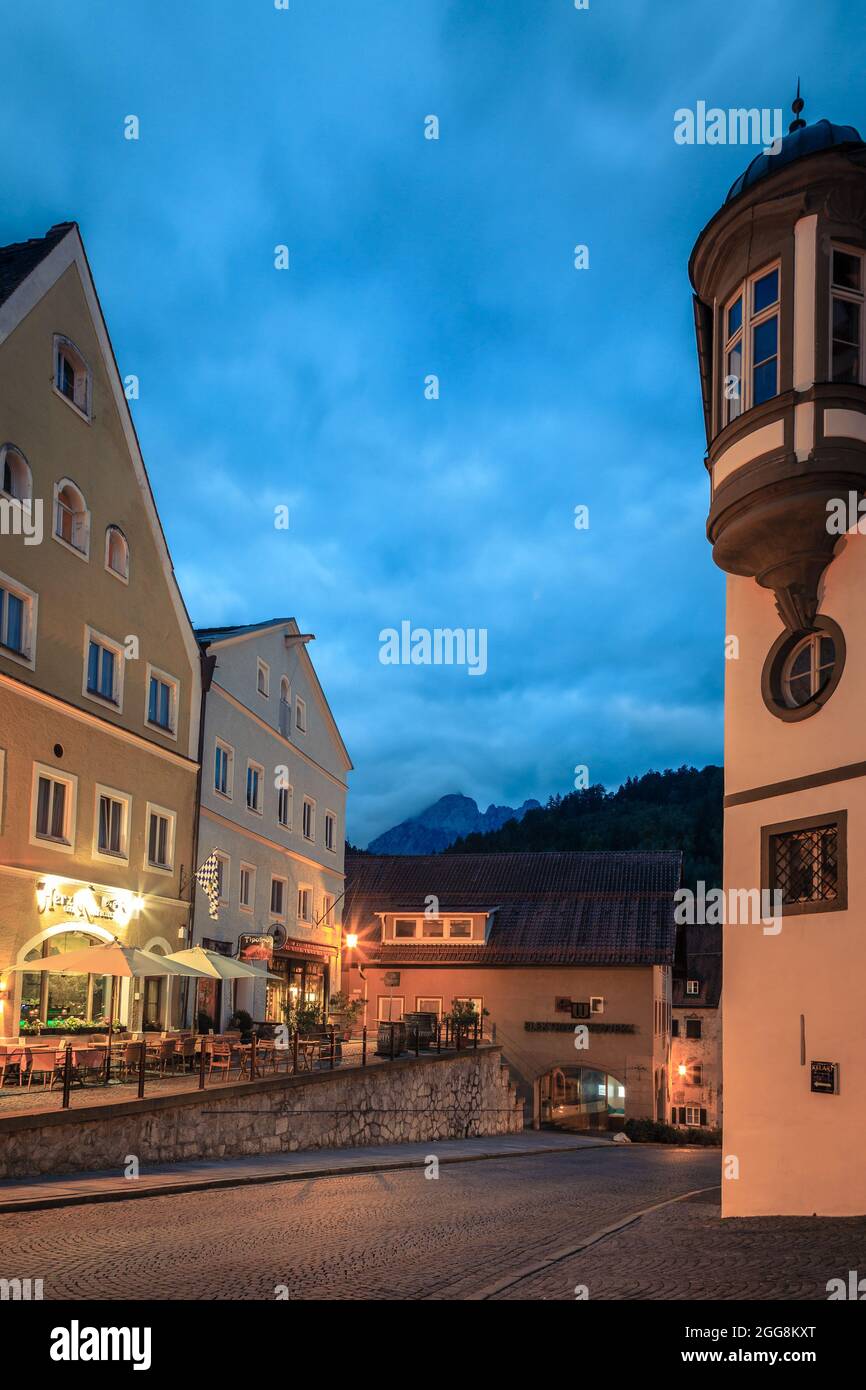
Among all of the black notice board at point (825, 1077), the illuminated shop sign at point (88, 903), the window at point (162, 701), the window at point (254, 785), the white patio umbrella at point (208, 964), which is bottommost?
the black notice board at point (825, 1077)

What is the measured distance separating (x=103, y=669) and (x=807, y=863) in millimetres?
16521

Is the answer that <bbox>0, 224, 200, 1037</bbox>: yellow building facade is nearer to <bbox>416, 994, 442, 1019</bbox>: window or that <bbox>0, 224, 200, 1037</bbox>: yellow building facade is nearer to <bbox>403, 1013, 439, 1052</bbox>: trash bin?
<bbox>403, 1013, 439, 1052</bbox>: trash bin

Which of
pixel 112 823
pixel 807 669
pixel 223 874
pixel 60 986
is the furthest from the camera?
pixel 223 874

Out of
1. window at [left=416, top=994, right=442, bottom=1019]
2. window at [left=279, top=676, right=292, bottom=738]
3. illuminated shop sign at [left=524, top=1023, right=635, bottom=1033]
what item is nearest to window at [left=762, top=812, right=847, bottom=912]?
window at [left=279, top=676, right=292, bottom=738]

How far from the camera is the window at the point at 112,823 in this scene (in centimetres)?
2611

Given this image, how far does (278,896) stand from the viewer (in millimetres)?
37312

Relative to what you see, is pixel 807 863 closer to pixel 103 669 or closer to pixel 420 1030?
pixel 103 669

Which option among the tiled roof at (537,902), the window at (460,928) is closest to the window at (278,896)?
the tiled roof at (537,902)

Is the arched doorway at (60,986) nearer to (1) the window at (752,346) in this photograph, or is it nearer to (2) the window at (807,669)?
(2) the window at (807,669)

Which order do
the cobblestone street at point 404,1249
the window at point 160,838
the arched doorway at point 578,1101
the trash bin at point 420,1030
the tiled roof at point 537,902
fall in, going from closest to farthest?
the cobblestone street at point 404,1249, the window at point 160,838, the trash bin at point 420,1030, the arched doorway at point 578,1101, the tiled roof at point 537,902

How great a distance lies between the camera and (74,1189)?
1527cm

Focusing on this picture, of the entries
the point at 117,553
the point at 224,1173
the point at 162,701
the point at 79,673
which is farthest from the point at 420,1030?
the point at 224,1173

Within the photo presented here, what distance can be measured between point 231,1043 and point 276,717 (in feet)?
46.1

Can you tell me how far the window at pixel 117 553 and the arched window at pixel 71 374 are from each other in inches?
106
